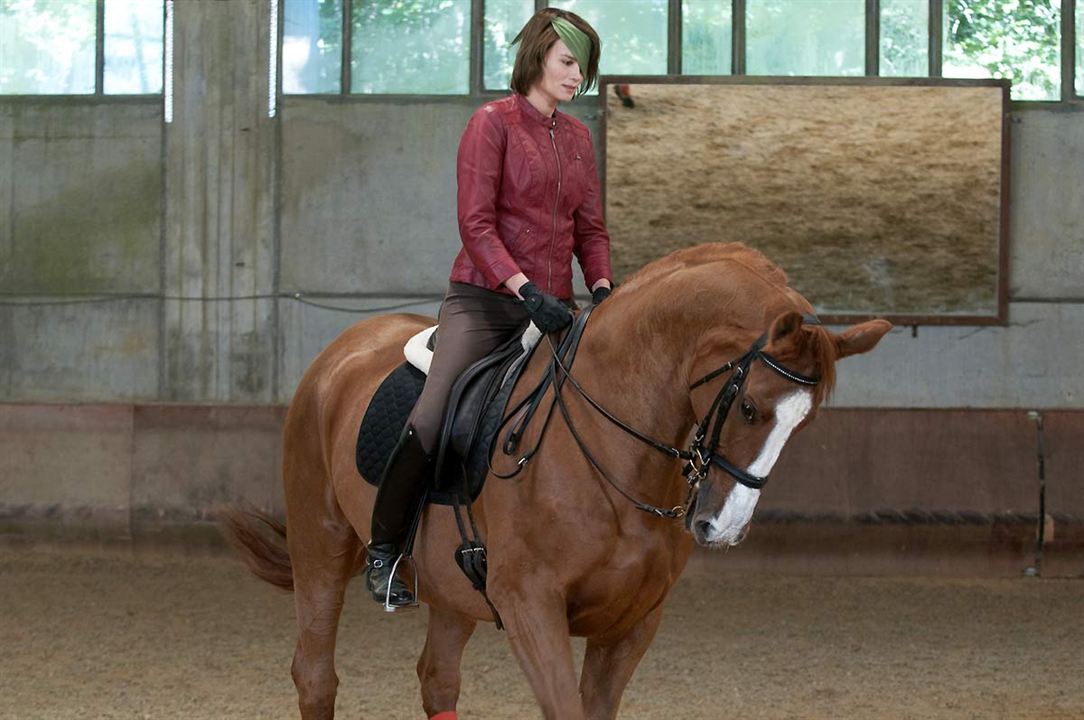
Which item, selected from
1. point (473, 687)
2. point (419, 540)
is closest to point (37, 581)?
point (473, 687)

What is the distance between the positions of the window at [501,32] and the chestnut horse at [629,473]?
616cm

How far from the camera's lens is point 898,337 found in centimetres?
973

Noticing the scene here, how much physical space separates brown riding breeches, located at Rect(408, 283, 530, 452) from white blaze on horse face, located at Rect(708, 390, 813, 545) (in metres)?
1.02

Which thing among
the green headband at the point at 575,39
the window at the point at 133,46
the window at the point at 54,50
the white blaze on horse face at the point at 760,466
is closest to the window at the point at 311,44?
the window at the point at 133,46

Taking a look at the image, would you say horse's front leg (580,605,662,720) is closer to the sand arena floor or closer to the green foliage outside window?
the sand arena floor

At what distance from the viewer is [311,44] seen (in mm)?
9859

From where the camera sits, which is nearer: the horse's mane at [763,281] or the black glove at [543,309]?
the horse's mane at [763,281]

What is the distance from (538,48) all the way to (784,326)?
1272 millimetres

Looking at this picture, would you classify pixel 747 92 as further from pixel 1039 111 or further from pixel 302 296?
pixel 302 296

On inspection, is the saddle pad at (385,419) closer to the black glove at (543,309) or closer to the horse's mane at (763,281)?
the black glove at (543,309)

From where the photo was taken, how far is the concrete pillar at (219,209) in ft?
32.0

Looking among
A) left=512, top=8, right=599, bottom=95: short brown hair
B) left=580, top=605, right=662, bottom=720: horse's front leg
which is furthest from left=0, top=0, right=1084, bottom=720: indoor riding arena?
left=512, top=8, right=599, bottom=95: short brown hair

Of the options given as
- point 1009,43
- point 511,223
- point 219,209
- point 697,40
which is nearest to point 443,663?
point 511,223

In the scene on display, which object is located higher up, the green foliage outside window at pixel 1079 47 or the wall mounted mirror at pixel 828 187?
the green foliage outside window at pixel 1079 47
